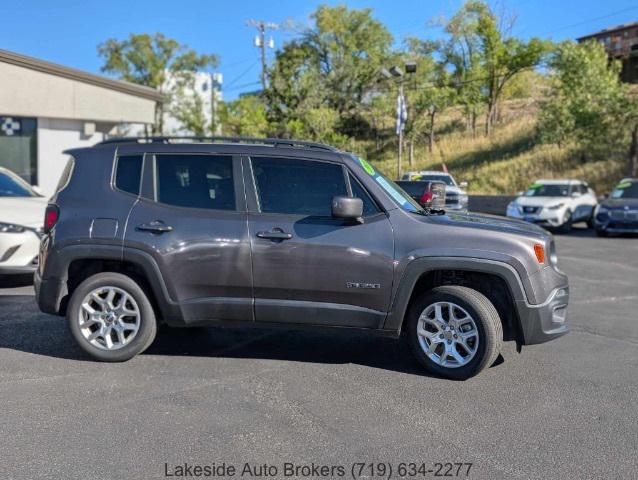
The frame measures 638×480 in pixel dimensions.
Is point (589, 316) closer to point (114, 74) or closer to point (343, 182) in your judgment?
point (343, 182)

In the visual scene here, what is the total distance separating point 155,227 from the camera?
554cm

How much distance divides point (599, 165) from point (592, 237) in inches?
569

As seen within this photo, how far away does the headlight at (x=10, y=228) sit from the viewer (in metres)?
8.78

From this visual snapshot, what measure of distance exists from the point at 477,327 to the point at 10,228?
637 cm

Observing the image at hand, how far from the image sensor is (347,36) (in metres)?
56.2

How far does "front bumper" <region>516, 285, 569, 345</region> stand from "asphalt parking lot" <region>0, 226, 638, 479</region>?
36 centimetres

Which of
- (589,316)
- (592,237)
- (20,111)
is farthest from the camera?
(20,111)

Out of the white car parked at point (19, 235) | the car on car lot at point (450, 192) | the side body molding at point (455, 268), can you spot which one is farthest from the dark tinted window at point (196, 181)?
the car on car lot at point (450, 192)

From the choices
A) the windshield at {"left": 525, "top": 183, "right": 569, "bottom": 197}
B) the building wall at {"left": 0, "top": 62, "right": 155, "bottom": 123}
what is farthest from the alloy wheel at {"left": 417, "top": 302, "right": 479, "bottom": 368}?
the building wall at {"left": 0, "top": 62, "right": 155, "bottom": 123}

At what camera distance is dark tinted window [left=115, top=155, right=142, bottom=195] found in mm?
5746

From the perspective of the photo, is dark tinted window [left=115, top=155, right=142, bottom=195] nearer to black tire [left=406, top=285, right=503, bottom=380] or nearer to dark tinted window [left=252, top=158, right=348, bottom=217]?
dark tinted window [left=252, top=158, right=348, bottom=217]

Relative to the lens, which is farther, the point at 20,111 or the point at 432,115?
the point at 432,115

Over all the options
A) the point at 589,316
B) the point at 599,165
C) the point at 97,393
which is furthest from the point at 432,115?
the point at 97,393

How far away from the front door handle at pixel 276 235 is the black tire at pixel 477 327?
46.0 inches
